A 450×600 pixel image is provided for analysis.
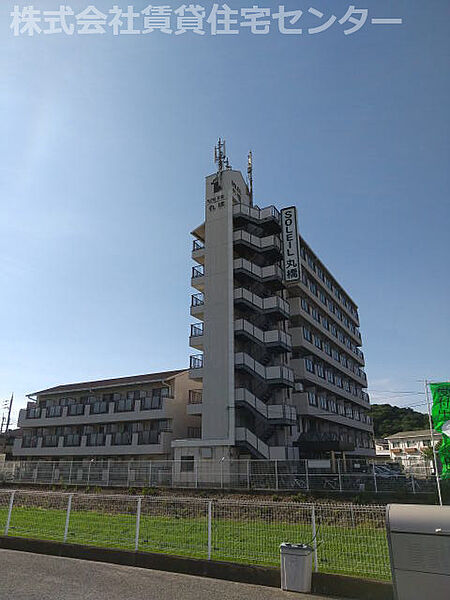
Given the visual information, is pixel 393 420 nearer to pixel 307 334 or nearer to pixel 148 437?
pixel 307 334

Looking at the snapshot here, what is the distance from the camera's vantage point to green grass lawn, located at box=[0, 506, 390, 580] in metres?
7.69

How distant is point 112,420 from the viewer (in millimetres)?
34094

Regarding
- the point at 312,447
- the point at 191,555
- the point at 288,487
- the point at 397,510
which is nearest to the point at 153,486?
the point at 288,487

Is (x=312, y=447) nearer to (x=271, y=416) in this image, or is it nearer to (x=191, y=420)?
(x=271, y=416)

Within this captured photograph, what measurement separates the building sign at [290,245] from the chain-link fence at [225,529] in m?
18.7

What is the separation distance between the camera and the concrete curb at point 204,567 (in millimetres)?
6816

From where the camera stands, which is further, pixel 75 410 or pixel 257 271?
pixel 75 410

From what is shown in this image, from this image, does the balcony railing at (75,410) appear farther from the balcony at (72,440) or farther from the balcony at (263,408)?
the balcony at (263,408)

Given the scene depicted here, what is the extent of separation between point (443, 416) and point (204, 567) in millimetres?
4939

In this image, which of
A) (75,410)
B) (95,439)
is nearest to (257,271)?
(95,439)

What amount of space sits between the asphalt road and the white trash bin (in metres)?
0.14

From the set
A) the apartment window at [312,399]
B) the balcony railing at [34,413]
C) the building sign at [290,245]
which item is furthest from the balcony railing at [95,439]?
the building sign at [290,245]

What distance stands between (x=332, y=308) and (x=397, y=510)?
37.5 metres

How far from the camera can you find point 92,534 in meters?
10.7
